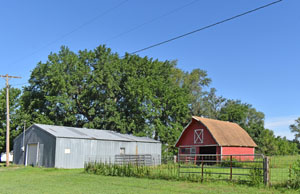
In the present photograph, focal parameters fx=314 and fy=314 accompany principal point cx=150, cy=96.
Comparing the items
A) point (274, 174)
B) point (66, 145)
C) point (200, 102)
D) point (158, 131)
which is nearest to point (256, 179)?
point (274, 174)

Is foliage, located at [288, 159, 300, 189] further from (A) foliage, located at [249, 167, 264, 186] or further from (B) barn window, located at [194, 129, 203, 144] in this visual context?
(B) barn window, located at [194, 129, 203, 144]

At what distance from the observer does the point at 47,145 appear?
2877 cm

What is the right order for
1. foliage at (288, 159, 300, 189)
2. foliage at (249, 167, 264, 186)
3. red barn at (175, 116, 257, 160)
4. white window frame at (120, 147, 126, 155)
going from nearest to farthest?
1. foliage at (288, 159, 300, 189)
2. foliage at (249, 167, 264, 186)
3. white window frame at (120, 147, 126, 155)
4. red barn at (175, 116, 257, 160)

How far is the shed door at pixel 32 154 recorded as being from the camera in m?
29.8

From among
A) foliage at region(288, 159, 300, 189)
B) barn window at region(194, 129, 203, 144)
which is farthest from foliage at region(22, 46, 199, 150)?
foliage at region(288, 159, 300, 189)

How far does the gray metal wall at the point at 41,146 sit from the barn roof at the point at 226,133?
17.8 meters

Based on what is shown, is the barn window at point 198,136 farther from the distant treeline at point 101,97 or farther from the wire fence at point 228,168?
the wire fence at point 228,168

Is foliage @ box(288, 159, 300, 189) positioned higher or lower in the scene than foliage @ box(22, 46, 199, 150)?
lower

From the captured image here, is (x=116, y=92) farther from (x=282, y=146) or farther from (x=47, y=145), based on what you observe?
(x=282, y=146)

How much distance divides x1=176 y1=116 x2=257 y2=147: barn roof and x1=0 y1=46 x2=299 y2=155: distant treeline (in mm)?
8112

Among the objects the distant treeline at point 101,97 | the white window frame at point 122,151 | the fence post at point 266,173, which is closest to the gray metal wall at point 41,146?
the white window frame at point 122,151

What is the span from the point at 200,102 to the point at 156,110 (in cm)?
1864

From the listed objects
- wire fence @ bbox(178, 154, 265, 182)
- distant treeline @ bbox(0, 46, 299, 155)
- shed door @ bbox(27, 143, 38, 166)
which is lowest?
shed door @ bbox(27, 143, 38, 166)

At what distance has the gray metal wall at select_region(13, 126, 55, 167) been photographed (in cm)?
2817
